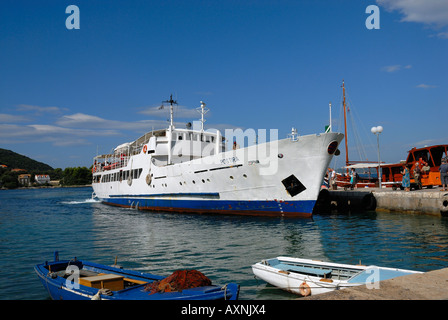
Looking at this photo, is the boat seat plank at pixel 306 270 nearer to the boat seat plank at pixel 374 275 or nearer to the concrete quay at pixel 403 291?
the boat seat plank at pixel 374 275

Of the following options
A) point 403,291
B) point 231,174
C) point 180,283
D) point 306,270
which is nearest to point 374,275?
point 306,270

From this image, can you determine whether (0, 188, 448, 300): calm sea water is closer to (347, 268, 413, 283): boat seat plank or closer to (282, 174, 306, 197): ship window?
(347, 268, 413, 283): boat seat plank

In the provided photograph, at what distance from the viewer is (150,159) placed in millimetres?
28672

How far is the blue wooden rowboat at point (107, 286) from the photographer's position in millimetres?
5758

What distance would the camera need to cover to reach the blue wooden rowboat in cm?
576

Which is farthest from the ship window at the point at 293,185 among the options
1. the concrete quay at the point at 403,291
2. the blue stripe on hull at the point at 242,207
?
the concrete quay at the point at 403,291

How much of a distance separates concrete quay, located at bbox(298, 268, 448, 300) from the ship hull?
557 inches

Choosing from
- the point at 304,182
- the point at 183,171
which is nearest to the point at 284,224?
the point at 304,182

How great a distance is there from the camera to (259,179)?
65.4 ft
